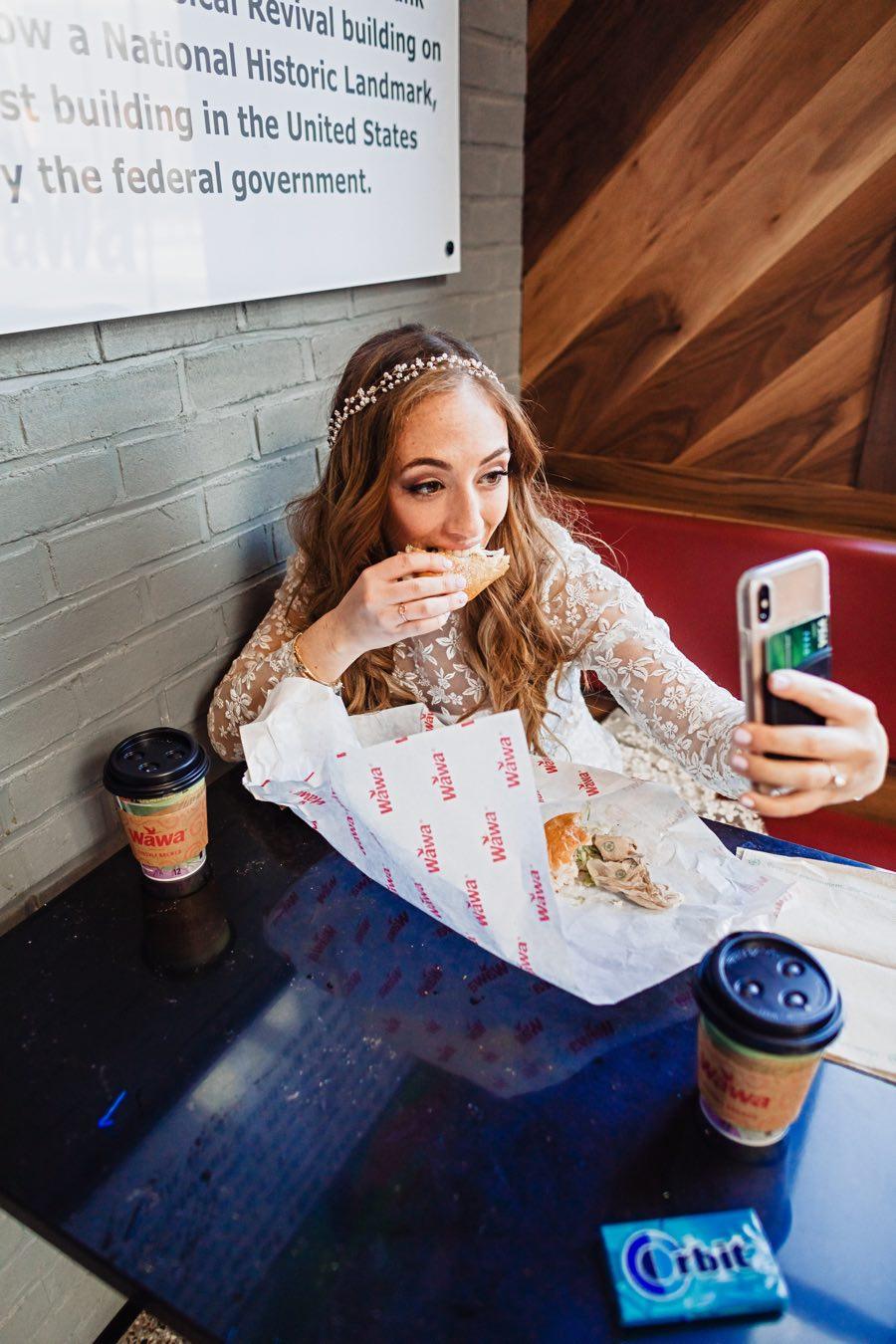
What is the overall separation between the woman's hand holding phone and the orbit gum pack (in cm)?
39

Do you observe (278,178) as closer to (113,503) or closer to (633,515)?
(113,503)

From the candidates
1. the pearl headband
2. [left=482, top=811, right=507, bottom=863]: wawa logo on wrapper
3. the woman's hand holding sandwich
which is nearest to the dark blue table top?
[left=482, top=811, right=507, bottom=863]: wawa logo on wrapper

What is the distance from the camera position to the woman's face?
1350 mm

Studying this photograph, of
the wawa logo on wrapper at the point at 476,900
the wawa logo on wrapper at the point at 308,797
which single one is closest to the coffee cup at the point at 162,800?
the wawa logo on wrapper at the point at 308,797

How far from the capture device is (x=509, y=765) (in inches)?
40.0

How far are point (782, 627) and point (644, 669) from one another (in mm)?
608

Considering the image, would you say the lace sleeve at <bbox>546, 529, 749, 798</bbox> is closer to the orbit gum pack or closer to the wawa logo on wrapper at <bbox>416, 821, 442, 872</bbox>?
the wawa logo on wrapper at <bbox>416, 821, 442, 872</bbox>

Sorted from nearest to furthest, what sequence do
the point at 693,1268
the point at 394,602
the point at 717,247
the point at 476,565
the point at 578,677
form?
1. the point at 693,1268
2. the point at 394,602
3. the point at 476,565
4. the point at 578,677
5. the point at 717,247

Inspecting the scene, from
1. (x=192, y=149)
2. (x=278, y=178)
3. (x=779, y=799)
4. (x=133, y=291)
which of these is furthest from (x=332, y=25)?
(x=779, y=799)

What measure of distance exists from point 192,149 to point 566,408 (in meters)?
1.35

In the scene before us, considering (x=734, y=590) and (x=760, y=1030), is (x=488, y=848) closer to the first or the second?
(x=760, y=1030)

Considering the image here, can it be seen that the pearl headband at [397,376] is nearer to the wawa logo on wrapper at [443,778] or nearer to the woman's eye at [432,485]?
the woman's eye at [432,485]

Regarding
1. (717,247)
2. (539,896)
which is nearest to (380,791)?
(539,896)

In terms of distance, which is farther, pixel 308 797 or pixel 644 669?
pixel 644 669
